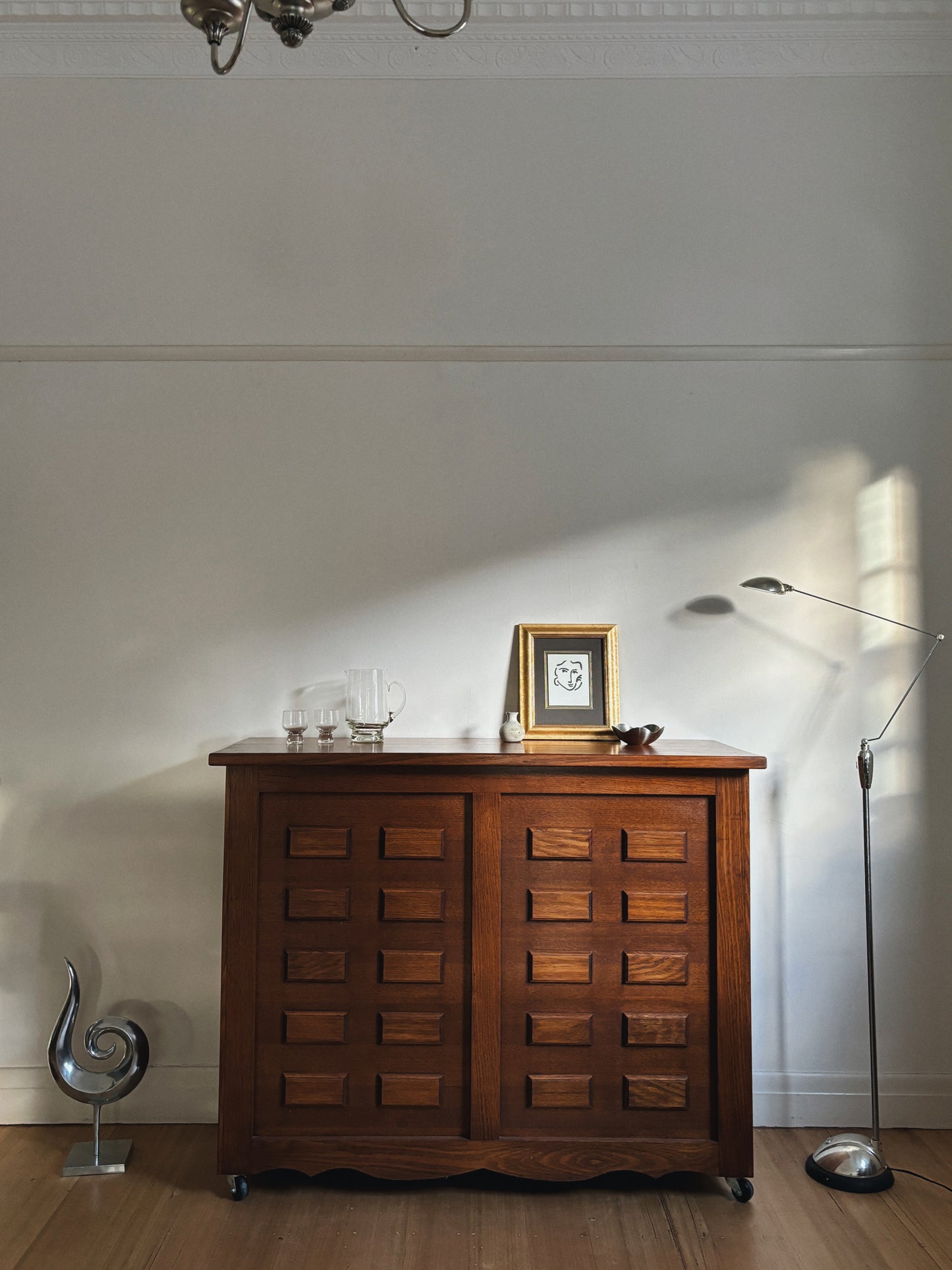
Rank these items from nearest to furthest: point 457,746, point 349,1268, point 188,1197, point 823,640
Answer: point 349,1268 < point 188,1197 < point 457,746 < point 823,640

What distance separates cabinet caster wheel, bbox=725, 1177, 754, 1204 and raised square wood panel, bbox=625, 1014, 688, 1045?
40 cm

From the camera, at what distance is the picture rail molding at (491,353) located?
3000 millimetres

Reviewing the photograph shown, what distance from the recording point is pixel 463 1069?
243cm

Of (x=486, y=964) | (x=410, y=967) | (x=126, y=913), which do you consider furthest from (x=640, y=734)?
(x=126, y=913)

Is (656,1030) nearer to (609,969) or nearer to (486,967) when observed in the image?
(609,969)

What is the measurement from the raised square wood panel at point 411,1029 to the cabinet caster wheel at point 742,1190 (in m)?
0.87

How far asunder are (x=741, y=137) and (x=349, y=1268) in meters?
3.46

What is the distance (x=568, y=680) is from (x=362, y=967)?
3.53ft

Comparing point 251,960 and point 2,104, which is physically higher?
point 2,104

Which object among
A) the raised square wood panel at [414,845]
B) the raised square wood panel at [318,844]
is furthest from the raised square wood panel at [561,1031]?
the raised square wood panel at [318,844]

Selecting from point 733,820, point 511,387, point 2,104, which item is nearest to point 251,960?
point 733,820

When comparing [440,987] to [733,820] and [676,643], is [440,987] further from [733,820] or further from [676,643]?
[676,643]

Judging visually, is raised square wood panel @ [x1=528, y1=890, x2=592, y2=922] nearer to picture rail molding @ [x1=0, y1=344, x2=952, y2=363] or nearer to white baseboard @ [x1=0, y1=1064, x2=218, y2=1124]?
white baseboard @ [x1=0, y1=1064, x2=218, y2=1124]

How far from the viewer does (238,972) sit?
242cm
